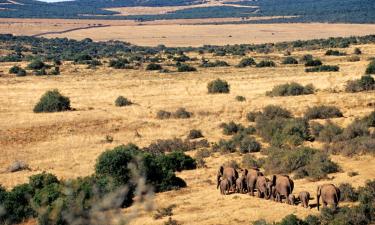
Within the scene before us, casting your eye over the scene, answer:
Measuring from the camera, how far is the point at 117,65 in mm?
55125

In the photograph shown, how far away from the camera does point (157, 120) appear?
2927 centimetres

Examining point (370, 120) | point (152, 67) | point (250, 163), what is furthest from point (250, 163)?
point (152, 67)

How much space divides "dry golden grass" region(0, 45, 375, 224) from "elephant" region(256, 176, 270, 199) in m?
0.39

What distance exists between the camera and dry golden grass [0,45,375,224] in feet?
52.3

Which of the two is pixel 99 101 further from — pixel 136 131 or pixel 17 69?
pixel 17 69

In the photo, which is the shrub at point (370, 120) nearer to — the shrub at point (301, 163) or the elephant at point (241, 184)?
the shrub at point (301, 163)

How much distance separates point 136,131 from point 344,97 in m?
11.5

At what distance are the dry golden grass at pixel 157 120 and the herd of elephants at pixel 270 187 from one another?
346 millimetres

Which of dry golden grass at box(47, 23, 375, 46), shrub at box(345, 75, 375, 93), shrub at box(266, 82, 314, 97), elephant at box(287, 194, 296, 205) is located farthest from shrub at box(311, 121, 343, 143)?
dry golden grass at box(47, 23, 375, 46)

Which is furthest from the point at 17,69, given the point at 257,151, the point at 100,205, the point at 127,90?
the point at 100,205

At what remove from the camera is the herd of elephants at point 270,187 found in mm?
14156

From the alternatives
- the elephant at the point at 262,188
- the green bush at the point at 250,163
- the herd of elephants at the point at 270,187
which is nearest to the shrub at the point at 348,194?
the herd of elephants at the point at 270,187

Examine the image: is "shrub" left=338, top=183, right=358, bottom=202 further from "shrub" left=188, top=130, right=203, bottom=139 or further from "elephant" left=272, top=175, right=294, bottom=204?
"shrub" left=188, top=130, right=203, bottom=139

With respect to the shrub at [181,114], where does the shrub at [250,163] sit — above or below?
above
